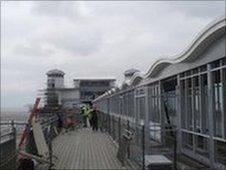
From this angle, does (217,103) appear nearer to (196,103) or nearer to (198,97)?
(198,97)

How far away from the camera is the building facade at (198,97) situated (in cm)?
1347

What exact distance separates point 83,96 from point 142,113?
61220 millimetres

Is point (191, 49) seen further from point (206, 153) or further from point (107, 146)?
point (107, 146)

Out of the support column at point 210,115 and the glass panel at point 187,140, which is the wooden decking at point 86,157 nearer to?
the glass panel at point 187,140

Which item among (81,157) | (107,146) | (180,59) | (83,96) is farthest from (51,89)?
(180,59)

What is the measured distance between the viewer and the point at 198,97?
1616 cm

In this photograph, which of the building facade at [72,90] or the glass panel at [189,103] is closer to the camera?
the glass panel at [189,103]

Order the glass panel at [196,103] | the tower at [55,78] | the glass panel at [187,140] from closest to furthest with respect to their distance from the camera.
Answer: the glass panel at [196,103] → the glass panel at [187,140] → the tower at [55,78]

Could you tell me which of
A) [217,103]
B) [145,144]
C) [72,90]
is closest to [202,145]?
[145,144]

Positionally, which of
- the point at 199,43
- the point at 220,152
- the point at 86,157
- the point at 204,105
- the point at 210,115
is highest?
the point at 199,43

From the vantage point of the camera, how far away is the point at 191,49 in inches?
575

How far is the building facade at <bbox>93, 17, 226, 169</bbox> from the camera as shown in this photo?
44.2ft

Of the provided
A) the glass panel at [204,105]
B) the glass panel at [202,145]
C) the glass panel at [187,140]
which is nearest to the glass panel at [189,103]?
the glass panel at [187,140]

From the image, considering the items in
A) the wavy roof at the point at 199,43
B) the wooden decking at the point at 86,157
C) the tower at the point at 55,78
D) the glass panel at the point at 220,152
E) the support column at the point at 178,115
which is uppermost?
the tower at the point at 55,78
